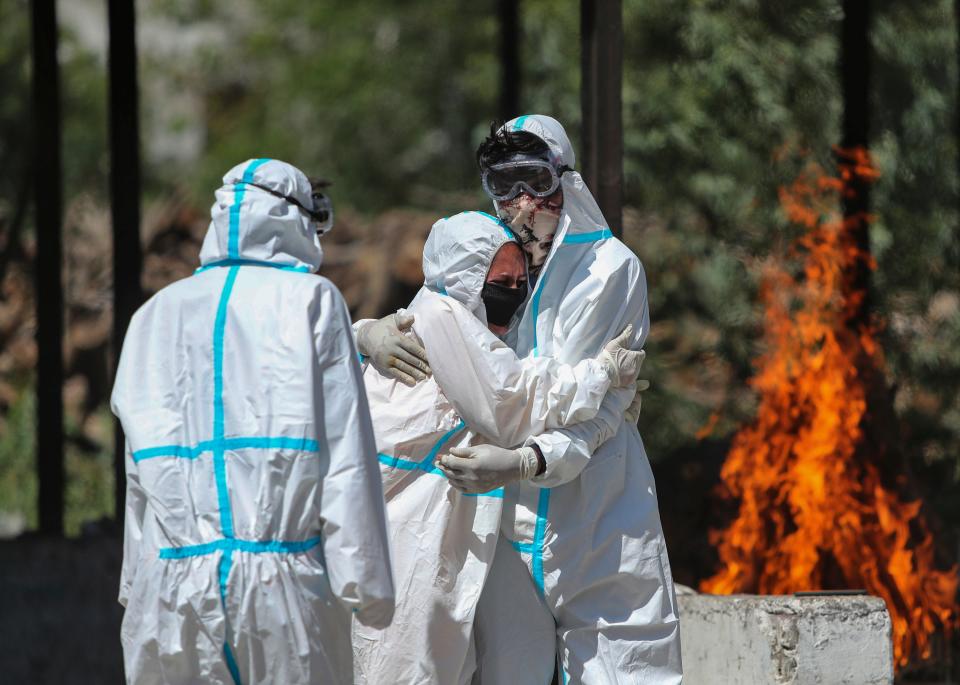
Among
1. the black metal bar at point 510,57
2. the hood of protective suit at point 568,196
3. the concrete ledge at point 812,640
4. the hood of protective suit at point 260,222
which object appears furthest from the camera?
the black metal bar at point 510,57

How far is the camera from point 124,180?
676 cm

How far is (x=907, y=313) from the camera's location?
42.7 ft

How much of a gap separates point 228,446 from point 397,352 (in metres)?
0.97

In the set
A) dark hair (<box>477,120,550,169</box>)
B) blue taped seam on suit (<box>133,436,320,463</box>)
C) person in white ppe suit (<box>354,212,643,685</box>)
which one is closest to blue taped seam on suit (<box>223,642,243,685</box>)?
blue taped seam on suit (<box>133,436,320,463</box>)

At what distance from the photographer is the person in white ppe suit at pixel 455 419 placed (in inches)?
157

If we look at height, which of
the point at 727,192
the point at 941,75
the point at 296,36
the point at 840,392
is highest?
the point at 296,36

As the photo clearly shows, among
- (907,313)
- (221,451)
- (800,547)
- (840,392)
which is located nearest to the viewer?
(221,451)

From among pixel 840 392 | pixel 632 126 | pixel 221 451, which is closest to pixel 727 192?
pixel 632 126

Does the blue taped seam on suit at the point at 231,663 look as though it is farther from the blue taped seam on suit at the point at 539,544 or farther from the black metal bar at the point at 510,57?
the black metal bar at the point at 510,57

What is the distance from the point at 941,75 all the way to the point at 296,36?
1204 cm

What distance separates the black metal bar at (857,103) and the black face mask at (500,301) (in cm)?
402

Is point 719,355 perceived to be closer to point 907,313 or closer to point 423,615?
point 907,313

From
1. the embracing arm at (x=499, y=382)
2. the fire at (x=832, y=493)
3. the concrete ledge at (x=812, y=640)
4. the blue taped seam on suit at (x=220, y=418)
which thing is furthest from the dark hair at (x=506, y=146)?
the fire at (x=832, y=493)

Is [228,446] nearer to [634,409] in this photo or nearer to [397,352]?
[397,352]
